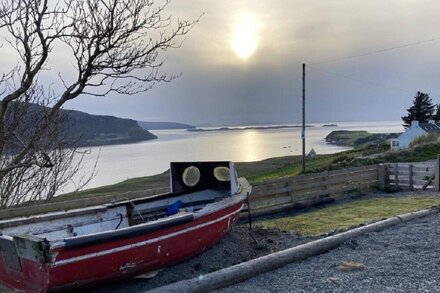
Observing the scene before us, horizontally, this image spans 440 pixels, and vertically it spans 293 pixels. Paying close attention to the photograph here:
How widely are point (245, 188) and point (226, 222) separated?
5.63ft

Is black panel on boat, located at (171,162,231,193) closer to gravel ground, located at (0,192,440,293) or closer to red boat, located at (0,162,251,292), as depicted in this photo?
red boat, located at (0,162,251,292)

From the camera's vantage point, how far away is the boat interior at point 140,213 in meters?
7.13

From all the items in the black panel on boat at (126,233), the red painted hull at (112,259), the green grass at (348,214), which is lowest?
the green grass at (348,214)

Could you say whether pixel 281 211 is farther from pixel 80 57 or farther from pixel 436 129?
pixel 436 129

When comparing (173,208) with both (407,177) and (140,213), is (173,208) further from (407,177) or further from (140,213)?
(407,177)

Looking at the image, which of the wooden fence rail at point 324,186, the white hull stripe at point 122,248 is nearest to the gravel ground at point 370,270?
the white hull stripe at point 122,248

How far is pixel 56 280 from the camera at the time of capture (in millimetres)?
5957

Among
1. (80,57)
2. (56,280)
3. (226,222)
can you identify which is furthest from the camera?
(226,222)

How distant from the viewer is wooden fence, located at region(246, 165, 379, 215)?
14.2 m

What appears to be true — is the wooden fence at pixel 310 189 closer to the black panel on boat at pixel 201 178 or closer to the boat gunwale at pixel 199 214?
the black panel on boat at pixel 201 178

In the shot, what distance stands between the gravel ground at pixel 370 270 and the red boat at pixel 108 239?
1.55 metres

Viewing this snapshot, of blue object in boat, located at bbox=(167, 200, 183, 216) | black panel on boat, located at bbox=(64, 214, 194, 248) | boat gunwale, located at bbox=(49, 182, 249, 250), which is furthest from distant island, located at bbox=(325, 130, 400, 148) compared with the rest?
black panel on boat, located at bbox=(64, 214, 194, 248)

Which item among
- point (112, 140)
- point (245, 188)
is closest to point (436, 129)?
point (245, 188)

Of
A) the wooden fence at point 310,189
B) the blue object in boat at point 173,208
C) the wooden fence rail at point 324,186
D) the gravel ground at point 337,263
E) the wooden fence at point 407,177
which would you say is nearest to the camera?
the gravel ground at point 337,263
